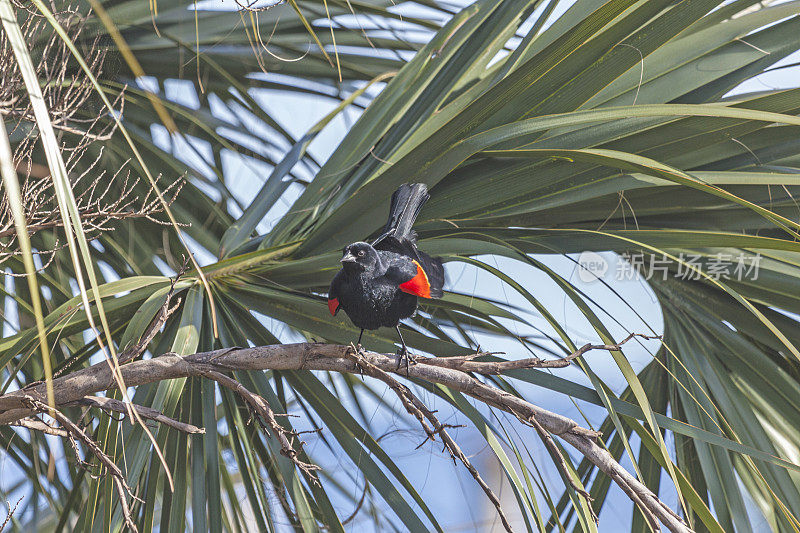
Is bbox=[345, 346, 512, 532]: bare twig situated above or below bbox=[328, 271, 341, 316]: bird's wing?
below

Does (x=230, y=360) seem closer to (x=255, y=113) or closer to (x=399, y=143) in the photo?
(x=399, y=143)

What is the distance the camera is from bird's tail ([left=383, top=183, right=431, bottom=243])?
1104mm

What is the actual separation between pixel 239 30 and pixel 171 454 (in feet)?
3.82

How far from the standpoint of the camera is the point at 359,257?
105 centimetres

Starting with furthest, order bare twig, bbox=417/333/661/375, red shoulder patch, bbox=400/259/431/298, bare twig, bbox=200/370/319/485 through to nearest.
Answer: red shoulder patch, bbox=400/259/431/298, bare twig, bbox=200/370/319/485, bare twig, bbox=417/333/661/375

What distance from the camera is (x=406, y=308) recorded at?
110cm

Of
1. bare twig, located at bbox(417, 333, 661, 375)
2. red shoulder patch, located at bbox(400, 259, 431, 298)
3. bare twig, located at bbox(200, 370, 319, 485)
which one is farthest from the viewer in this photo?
red shoulder patch, located at bbox(400, 259, 431, 298)

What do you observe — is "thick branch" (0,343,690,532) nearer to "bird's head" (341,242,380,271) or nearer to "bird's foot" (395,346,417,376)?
"bird's foot" (395,346,417,376)

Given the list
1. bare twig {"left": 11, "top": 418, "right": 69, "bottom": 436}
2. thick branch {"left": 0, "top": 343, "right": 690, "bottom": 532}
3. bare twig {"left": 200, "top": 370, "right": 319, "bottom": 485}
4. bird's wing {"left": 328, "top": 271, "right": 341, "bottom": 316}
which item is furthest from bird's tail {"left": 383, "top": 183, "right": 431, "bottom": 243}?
bare twig {"left": 11, "top": 418, "right": 69, "bottom": 436}

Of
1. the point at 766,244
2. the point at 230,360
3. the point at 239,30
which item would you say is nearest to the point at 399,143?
the point at 230,360

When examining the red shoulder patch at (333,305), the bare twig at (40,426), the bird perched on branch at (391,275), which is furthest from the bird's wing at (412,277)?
the bare twig at (40,426)

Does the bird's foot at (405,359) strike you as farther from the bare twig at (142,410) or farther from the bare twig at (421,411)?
the bare twig at (142,410)

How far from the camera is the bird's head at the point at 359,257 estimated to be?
104 cm

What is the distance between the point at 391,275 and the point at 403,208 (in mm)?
121
